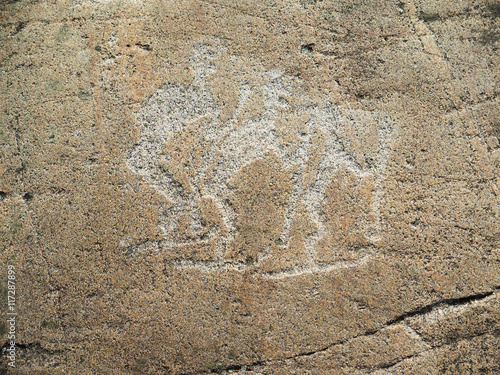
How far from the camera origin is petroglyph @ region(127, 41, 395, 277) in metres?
2.00

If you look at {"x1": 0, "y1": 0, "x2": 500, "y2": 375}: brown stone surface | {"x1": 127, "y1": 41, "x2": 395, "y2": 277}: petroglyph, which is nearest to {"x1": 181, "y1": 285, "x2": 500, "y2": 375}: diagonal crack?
{"x1": 0, "y1": 0, "x2": 500, "y2": 375}: brown stone surface

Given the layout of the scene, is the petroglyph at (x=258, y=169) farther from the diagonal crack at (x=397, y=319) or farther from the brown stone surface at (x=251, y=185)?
the diagonal crack at (x=397, y=319)

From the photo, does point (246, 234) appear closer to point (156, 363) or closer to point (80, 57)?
point (156, 363)

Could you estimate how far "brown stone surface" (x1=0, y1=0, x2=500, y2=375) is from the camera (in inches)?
76.4

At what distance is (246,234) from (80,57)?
4.50 ft

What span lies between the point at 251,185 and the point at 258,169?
0.32 feet

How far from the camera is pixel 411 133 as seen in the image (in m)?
2.05

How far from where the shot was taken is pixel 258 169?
6.73ft

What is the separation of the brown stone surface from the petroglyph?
1 centimetres

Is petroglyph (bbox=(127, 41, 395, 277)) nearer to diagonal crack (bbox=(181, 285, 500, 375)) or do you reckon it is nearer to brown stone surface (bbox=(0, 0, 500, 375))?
brown stone surface (bbox=(0, 0, 500, 375))

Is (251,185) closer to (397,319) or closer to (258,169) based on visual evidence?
(258,169)

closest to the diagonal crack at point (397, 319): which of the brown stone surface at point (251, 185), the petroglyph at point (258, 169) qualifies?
the brown stone surface at point (251, 185)

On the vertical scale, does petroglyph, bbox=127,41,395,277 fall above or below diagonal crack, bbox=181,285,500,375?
above

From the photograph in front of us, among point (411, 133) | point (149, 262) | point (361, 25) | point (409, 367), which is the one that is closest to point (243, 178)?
point (149, 262)
